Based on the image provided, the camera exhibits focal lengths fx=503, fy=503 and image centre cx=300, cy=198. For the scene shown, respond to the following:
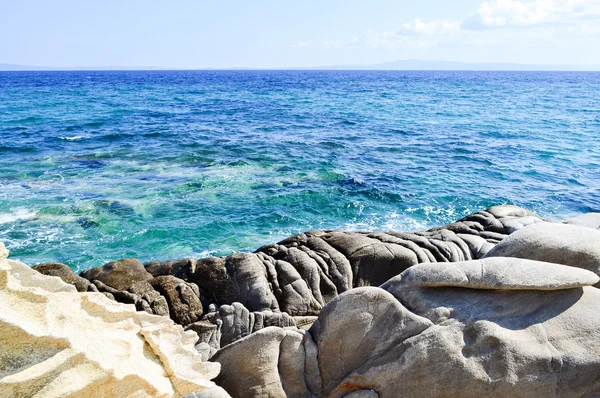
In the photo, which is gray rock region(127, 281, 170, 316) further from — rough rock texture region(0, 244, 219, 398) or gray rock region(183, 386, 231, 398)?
gray rock region(183, 386, 231, 398)

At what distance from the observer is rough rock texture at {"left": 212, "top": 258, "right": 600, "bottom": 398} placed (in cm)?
515

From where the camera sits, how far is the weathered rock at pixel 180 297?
8.17 m

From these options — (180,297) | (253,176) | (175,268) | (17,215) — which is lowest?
(17,215)

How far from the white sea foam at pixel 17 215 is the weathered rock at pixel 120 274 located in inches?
275

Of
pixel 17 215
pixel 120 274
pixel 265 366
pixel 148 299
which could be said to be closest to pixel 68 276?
pixel 120 274

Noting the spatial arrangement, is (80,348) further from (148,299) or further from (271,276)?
(271,276)

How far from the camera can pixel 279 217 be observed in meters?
15.6

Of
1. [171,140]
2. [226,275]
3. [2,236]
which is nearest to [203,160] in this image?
[171,140]

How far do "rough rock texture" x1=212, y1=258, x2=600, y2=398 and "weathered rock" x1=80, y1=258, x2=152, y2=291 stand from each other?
124 inches

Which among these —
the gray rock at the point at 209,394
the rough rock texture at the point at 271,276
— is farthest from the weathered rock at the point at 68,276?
the gray rock at the point at 209,394

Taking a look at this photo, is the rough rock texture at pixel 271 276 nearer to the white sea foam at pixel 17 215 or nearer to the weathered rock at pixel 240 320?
the weathered rock at pixel 240 320

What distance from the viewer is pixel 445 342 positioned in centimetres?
537

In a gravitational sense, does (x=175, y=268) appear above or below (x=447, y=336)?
below

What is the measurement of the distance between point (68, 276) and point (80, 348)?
465cm
